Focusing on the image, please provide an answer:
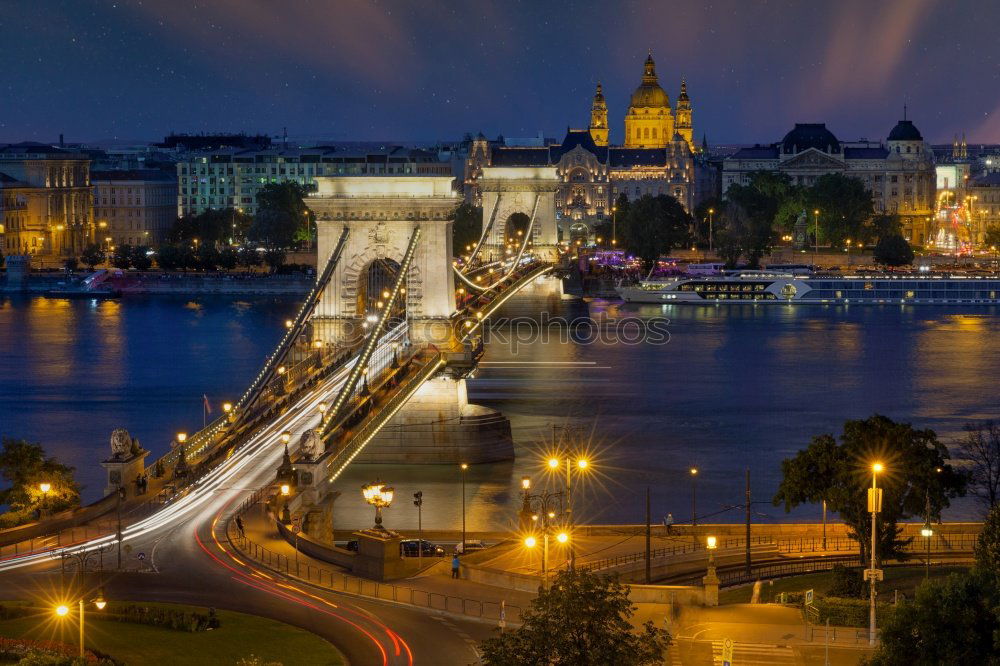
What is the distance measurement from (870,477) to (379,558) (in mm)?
7079

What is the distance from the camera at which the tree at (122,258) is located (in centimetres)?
9538

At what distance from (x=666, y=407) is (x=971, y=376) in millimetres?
11122

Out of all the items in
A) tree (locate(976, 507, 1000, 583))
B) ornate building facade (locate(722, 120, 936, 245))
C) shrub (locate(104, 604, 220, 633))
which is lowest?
shrub (locate(104, 604, 220, 633))

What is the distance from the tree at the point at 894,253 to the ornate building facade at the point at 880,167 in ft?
80.3

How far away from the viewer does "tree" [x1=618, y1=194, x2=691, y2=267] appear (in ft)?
312

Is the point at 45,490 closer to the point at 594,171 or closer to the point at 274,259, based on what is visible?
the point at 274,259

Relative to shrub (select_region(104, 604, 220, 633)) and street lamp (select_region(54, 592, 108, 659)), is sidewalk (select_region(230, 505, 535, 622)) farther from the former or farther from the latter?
street lamp (select_region(54, 592, 108, 659))

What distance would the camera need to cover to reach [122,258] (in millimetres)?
96375

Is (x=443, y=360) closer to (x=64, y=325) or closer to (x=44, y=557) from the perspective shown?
(x=44, y=557)

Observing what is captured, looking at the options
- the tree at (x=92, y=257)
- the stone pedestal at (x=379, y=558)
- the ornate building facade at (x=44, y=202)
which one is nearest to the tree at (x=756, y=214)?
the tree at (x=92, y=257)

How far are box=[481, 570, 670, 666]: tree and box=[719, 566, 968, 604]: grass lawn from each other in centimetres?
631

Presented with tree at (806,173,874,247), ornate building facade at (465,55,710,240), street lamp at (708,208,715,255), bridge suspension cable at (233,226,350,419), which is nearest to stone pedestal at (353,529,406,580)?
bridge suspension cable at (233,226,350,419)

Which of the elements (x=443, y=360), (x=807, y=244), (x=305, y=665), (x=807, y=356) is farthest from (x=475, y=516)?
(x=807, y=244)

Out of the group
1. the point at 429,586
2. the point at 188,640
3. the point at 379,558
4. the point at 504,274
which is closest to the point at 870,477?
the point at 429,586
